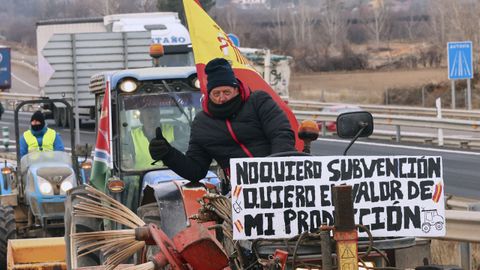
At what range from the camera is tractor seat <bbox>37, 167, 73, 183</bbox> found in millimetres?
14219

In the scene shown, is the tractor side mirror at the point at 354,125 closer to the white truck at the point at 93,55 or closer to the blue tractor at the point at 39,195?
the blue tractor at the point at 39,195

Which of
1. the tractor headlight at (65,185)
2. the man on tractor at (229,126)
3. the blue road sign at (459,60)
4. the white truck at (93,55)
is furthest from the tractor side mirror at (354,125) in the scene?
the blue road sign at (459,60)

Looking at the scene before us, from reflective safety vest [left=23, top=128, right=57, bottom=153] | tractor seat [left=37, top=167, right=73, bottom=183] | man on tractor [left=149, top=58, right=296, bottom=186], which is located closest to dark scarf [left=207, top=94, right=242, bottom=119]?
man on tractor [left=149, top=58, right=296, bottom=186]

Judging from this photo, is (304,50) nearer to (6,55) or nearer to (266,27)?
(266,27)

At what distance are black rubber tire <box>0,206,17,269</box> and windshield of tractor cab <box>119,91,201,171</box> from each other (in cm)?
334

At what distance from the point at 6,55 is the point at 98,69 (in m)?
36.3

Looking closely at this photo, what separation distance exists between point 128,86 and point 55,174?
13.4ft

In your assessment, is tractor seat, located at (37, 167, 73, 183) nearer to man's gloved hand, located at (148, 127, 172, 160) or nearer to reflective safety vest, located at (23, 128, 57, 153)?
reflective safety vest, located at (23, 128, 57, 153)

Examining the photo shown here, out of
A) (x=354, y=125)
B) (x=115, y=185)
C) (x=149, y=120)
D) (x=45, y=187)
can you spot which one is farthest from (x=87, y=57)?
(x=354, y=125)

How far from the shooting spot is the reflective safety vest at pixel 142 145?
33.8 ft

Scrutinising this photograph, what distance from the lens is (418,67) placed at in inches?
3691

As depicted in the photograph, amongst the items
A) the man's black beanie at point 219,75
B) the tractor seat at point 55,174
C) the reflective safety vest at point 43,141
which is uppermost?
the reflective safety vest at point 43,141

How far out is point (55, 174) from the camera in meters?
14.2

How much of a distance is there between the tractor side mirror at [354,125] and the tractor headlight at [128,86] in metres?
3.52
